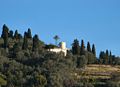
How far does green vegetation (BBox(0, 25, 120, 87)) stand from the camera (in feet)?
369

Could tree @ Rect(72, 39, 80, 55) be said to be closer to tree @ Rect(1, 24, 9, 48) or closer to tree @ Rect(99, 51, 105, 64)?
tree @ Rect(99, 51, 105, 64)

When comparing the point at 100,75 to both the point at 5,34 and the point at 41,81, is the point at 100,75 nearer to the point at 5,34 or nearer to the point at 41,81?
the point at 41,81

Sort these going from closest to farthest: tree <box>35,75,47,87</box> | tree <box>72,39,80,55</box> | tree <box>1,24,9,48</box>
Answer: tree <box>35,75,47,87</box> → tree <box>1,24,9,48</box> → tree <box>72,39,80,55</box>

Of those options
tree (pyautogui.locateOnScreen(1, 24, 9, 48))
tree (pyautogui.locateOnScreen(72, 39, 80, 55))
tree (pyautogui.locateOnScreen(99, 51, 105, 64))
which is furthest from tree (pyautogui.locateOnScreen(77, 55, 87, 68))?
tree (pyautogui.locateOnScreen(1, 24, 9, 48))

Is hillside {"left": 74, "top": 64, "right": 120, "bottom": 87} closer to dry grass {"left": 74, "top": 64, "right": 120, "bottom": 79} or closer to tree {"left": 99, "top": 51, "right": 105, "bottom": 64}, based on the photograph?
dry grass {"left": 74, "top": 64, "right": 120, "bottom": 79}

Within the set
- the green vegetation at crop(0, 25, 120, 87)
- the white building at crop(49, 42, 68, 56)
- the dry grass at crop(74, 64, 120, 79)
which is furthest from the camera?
the white building at crop(49, 42, 68, 56)

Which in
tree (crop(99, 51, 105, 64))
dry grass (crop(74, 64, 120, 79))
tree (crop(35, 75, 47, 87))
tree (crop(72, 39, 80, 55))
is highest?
tree (crop(72, 39, 80, 55))

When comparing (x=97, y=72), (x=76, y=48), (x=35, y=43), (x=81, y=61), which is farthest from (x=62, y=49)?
(x=97, y=72)

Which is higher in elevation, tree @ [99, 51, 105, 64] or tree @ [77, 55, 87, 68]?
tree @ [99, 51, 105, 64]

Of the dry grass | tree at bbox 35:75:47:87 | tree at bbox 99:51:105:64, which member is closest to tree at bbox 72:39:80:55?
the dry grass

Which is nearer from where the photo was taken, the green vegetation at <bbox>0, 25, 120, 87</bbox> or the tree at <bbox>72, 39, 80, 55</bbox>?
the green vegetation at <bbox>0, 25, 120, 87</bbox>

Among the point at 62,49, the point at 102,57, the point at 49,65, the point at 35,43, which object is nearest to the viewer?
the point at 49,65

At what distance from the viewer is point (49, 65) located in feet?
393

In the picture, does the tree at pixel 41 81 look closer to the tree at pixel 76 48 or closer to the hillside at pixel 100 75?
the hillside at pixel 100 75
